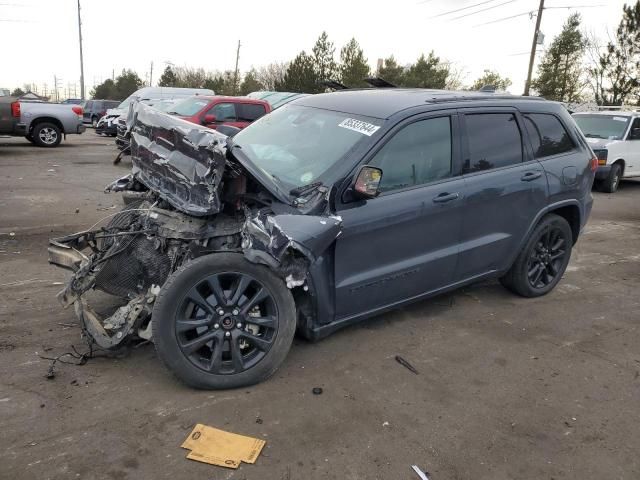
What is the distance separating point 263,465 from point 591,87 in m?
37.5

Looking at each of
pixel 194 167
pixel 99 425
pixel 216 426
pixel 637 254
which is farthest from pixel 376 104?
pixel 637 254

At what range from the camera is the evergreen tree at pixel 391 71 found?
4354 cm

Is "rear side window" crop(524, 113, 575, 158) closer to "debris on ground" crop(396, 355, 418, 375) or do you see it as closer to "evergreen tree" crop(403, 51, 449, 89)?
"debris on ground" crop(396, 355, 418, 375)

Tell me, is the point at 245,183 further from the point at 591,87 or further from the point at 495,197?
the point at 591,87

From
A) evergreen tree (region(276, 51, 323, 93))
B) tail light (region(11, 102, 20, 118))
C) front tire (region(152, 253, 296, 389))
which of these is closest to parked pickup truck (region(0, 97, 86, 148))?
tail light (region(11, 102, 20, 118))

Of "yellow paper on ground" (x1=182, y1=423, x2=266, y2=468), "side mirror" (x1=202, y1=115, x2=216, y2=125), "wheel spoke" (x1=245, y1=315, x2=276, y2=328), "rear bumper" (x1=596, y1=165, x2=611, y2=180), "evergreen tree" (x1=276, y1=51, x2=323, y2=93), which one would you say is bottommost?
"yellow paper on ground" (x1=182, y1=423, x2=266, y2=468)

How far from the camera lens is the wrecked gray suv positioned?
3.10m

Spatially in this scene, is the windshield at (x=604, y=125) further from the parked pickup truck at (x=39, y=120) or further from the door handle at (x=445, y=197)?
the parked pickup truck at (x=39, y=120)

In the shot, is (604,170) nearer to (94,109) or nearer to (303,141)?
(303,141)

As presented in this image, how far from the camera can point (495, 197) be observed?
13.6 ft

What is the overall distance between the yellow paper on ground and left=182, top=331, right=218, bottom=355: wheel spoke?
44 centimetres

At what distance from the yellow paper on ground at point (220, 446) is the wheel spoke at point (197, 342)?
0.44 meters

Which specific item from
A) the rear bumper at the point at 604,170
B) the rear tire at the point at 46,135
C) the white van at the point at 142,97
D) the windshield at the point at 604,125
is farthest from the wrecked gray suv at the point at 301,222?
the white van at the point at 142,97

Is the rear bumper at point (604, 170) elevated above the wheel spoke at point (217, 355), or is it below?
above
